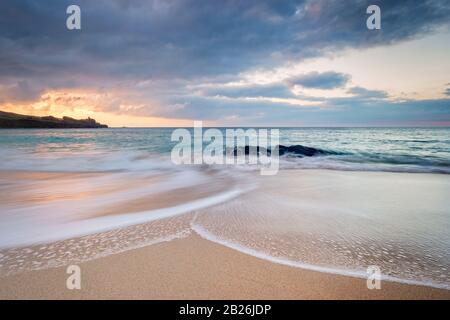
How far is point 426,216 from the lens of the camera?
445 cm

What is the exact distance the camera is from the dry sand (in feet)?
7.66

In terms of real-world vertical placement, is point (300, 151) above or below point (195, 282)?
above

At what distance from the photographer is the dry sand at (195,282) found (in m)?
2.33

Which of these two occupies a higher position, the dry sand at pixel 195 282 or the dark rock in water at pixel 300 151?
the dark rock in water at pixel 300 151

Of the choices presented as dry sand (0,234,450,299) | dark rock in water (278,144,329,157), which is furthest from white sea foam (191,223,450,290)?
dark rock in water (278,144,329,157)

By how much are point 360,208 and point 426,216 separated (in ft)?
3.41

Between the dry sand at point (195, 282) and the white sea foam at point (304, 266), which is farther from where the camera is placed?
the white sea foam at point (304, 266)

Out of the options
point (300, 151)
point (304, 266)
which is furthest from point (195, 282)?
point (300, 151)

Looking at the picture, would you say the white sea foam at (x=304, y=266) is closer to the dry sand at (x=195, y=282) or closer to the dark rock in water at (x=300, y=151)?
the dry sand at (x=195, y=282)

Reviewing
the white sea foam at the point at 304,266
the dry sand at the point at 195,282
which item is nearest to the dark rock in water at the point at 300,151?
the white sea foam at the point at 304,266

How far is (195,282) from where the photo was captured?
2.48 meters

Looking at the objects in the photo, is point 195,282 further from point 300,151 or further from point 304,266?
point 300,151

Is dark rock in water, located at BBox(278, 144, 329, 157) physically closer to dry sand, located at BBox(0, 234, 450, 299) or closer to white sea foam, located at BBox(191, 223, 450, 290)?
white sea foam, located at BBox(191, 223, 450, 290)
